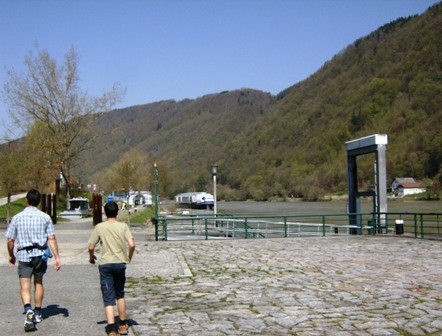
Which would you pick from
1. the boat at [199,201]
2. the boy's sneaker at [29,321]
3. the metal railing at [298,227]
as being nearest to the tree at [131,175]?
the boat at [199,201]

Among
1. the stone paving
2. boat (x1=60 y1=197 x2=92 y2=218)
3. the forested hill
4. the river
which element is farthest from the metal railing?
the forested hill

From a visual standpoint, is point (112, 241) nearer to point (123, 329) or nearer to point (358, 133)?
point (123, 329)

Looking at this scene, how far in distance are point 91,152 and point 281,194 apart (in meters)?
96.5

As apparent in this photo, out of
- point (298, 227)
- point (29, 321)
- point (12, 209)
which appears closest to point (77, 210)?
point (12, 209)

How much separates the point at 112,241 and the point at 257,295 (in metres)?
3.45

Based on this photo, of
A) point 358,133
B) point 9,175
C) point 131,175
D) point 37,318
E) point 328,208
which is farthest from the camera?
point 358,133

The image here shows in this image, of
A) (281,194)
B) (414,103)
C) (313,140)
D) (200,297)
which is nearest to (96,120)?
(200,297)

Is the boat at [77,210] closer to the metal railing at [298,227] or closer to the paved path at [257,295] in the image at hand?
the metal railing at [298,227]

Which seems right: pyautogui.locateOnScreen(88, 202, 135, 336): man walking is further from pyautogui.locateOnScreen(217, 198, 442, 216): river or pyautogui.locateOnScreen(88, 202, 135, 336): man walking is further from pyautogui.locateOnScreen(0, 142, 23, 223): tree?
pyautogui.locateOnScreen(217, 198, 442, 216): river

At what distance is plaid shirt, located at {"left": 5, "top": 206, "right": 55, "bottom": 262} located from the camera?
7.13 meters

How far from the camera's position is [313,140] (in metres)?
172

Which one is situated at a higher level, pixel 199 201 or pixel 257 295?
pixel 199 201

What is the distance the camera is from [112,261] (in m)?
6.55

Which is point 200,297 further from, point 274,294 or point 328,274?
point 328,274
